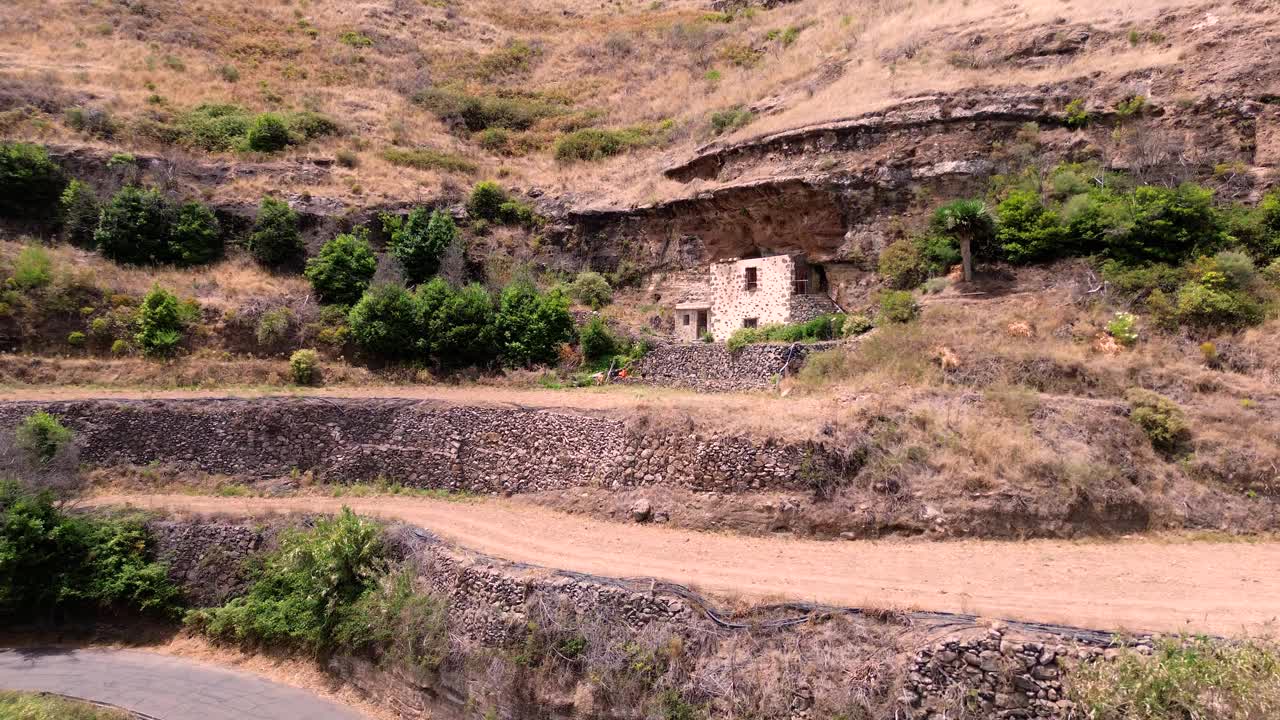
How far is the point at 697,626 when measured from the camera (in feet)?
29.0

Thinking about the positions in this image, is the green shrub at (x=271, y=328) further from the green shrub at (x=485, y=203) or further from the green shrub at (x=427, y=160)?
the green shrub at (x=427, y=160)

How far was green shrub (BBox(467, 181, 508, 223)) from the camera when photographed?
28.6 metres

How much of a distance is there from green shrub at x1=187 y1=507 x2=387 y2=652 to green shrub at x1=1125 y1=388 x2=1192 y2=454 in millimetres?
14191

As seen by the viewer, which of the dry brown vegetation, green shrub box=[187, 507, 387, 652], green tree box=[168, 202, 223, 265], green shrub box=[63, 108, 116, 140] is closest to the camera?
green shrub box=[187, 507, 387, 652]

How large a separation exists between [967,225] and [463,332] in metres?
15.1

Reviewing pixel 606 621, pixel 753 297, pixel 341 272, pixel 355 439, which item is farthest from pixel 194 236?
pixel 606 621

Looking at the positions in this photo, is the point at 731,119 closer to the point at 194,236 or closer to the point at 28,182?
the point at 194,236

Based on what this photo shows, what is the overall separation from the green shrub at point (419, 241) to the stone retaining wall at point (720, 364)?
9907 millimetres

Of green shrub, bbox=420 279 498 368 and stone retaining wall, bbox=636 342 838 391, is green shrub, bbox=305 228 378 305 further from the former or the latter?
stone retaining wall, bbox=636 342 838 391

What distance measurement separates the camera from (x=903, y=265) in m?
19.7

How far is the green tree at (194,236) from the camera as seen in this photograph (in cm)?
2422

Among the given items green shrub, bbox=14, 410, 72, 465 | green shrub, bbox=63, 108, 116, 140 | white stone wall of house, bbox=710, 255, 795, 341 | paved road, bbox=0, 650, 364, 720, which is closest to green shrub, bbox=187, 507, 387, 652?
paved road, bbox=0, 650, 364, 720

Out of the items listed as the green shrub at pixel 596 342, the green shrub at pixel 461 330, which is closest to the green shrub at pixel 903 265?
the green shrub at pixel 596 342

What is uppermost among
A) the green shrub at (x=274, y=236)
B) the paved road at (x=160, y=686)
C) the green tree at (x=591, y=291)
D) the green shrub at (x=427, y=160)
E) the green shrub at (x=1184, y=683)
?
the green shrub at (x=427, y=160)
